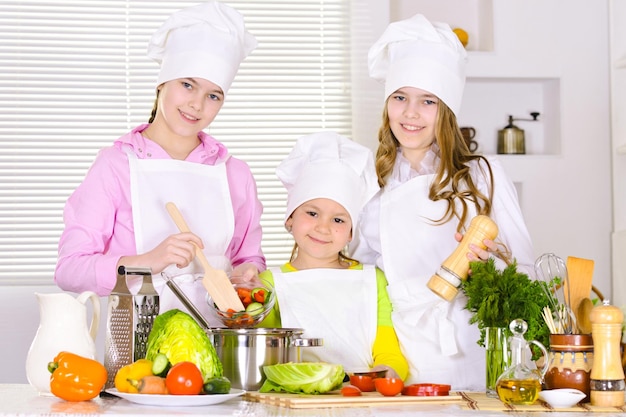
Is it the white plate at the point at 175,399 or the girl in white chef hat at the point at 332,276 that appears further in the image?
the girl in white chef hat at the point at 332,276

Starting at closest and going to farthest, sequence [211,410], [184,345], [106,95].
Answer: [211,410]
[184,345]
[106,95]

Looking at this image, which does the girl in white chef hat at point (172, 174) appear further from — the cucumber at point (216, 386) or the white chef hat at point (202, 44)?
the cucumber at point (216, 386)

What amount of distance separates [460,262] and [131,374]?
2.42 feet

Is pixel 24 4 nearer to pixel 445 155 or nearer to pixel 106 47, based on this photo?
pixel 106 47

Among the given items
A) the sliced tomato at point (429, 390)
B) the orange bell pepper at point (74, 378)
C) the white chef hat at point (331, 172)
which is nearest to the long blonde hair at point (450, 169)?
the white chef hat at point (331, 172)

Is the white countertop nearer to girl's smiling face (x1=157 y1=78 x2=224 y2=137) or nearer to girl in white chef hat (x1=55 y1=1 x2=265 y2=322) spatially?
girl in white chef hat (x1=55 y1=1 x2=265 y2=322)

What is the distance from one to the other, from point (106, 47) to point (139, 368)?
98.8 inches

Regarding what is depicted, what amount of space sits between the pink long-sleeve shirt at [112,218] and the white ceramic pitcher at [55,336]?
0.46 m

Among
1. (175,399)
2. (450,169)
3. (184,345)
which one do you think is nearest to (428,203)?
(450,169)

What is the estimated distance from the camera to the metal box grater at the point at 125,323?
171 cm

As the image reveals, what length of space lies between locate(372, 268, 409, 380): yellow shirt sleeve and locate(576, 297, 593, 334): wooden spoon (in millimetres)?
572

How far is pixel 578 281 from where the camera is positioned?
1745 millimetres

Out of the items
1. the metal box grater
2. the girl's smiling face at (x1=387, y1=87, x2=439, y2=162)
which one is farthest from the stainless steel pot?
the girl's smiling face at (x1=387, y1=87, x2=439, y2=162)

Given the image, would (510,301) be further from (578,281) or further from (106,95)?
(106,95)
